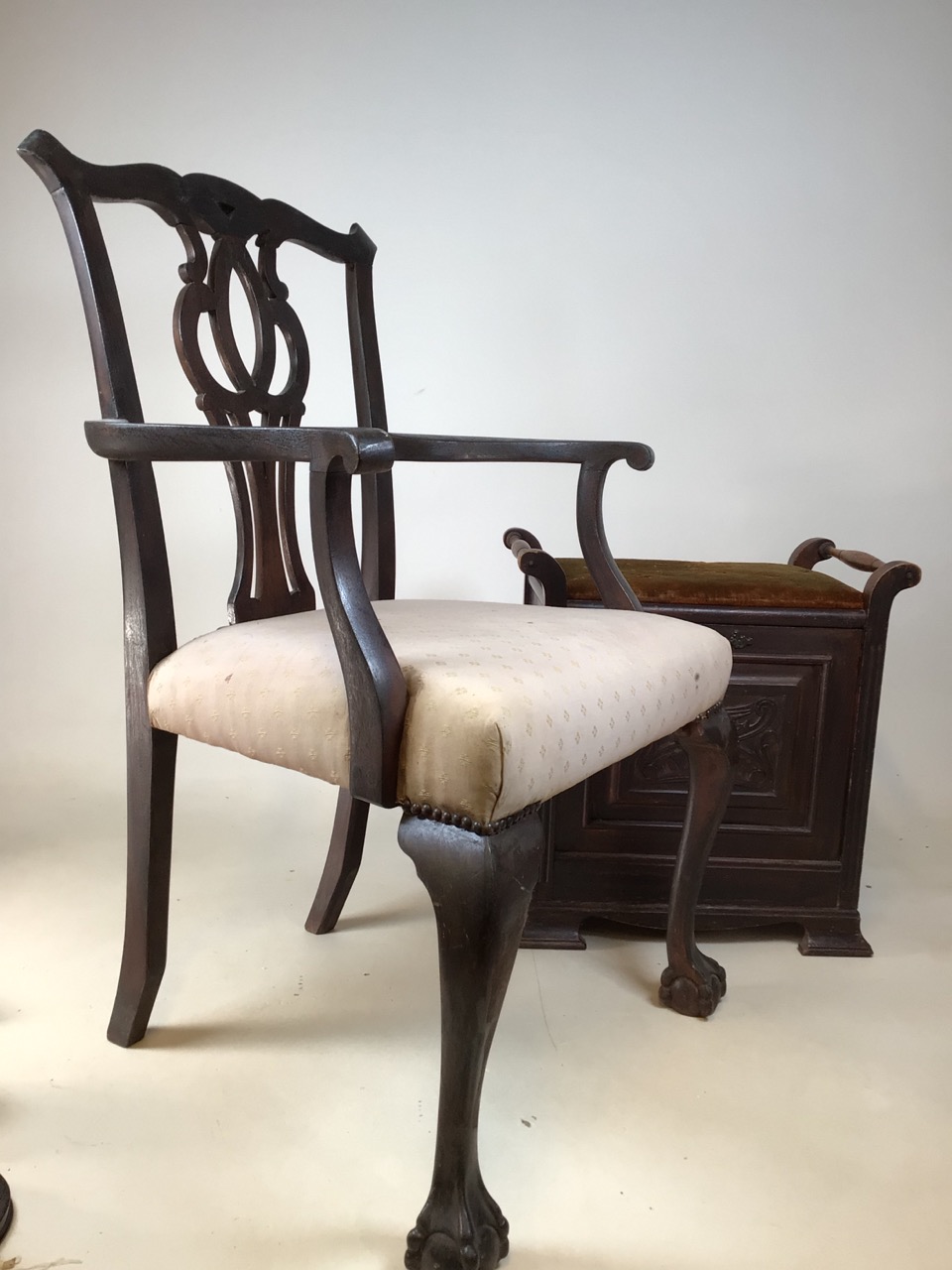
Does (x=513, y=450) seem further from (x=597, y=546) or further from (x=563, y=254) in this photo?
(x=563, y=254)

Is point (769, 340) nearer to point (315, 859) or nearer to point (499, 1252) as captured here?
point (315, 859)

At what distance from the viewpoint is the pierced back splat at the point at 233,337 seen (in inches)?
45.9

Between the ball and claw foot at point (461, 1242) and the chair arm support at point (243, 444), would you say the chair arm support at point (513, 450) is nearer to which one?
the chair arm support at point (243, 444)

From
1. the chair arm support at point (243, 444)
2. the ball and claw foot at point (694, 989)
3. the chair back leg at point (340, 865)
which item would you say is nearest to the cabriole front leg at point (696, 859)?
the ball and claw foot at point (694, 989)

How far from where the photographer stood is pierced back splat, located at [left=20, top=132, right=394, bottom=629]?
3.82ft

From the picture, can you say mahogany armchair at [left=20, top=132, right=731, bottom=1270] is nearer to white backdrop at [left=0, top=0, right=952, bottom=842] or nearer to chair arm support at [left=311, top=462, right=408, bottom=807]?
chair arm support at [left=311, top=462, right=408, bottom=807]

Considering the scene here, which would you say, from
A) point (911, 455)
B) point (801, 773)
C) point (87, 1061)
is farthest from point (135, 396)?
point (911, 455)

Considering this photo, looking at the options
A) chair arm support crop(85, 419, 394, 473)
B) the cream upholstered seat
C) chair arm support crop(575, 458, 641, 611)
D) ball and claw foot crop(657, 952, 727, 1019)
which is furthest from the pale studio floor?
chair arm support crop(85, 419, 394, 473)

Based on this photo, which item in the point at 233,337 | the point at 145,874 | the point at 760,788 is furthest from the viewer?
the point at 760,788

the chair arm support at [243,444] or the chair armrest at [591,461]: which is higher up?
the chair arm support at [243,444]

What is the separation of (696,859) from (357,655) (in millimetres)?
729

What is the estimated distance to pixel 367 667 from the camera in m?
0.94

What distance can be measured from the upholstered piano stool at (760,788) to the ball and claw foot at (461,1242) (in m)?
0.67

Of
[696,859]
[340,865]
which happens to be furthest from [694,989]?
[340,865]
